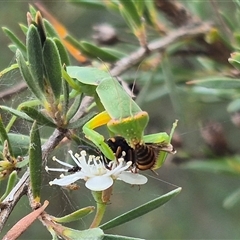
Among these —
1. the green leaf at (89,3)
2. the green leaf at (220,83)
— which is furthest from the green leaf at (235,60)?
the green leaf at (89,3)

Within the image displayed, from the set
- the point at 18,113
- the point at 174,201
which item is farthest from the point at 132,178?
the point at 174,201

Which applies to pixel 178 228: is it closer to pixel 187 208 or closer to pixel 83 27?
pixel 187 208

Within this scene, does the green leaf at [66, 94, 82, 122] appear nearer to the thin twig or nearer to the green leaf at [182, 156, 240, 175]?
the thin twig

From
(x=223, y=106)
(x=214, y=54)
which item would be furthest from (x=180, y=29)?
(x=223, y=106)

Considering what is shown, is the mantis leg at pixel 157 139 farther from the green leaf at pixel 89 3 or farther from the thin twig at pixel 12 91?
the green leaf at pixel 89 3

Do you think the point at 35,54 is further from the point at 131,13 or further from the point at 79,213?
the point at 131,13

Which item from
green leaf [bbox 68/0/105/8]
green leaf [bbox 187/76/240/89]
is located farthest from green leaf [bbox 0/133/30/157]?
green leaf [bbox 68/0/105/8]
